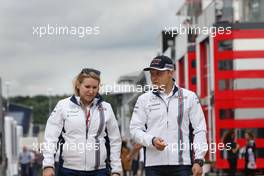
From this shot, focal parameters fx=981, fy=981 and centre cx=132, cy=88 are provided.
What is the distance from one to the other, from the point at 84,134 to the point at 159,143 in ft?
2.34

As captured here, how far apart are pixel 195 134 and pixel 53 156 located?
1.44 m

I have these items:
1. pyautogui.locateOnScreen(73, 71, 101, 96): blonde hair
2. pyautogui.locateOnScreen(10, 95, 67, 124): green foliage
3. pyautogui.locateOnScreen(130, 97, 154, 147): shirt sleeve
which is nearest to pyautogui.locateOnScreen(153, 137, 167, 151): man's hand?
pyautogui.locateOnScreen(130, 97, 154, 147): shirt sleeve

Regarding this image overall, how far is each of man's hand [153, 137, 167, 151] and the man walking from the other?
1 centimetres

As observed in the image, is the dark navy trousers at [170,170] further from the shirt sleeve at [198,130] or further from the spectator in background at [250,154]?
the spectator in background at [250,154]

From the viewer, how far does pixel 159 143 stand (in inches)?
365

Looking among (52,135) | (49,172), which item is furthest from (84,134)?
(49,172)

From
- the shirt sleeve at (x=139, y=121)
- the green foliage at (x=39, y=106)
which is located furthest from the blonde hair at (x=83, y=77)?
the green foliage at (x=39, y=106)

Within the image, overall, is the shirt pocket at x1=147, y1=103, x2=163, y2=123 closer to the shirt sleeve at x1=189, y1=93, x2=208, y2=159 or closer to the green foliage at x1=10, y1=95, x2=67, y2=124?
the shirt sleeve at x1=189, y1=93, x2=208, y2=159

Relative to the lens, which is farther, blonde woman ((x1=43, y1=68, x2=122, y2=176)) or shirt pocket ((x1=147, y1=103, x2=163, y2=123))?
shirt pocket ((x1=147, y1=103, x2=163, y2=123))

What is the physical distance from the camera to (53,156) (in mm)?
9148

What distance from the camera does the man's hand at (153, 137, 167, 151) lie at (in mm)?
9242

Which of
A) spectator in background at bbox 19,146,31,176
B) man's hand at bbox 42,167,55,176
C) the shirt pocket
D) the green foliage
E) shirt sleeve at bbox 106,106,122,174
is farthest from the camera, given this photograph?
the green foliage

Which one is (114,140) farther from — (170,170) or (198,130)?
(198,130)

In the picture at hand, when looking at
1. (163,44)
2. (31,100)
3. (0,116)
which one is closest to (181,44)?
(163,44)
